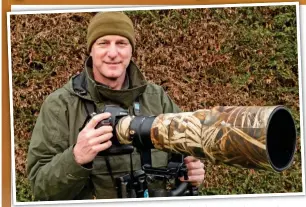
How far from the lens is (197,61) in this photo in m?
2.62

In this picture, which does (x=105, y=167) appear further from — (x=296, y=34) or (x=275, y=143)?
(x=296, y=34)

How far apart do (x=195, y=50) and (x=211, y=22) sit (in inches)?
6.9

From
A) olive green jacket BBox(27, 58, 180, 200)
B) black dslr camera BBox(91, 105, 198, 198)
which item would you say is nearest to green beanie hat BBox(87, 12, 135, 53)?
olive green jacket BBox(27, 58, 180, 200)

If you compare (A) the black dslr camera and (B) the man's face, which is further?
(B) the man's face

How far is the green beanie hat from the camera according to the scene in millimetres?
2291

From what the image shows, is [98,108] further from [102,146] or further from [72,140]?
[102,146]

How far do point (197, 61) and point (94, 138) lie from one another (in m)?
0.87

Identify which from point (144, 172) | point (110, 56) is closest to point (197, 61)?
point (110, 56)

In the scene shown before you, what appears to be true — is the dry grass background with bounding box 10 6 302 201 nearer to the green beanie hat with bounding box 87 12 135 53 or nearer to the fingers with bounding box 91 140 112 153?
the green beanie hat with bounding box 87 12 135 53

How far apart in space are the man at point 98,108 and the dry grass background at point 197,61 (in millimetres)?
131

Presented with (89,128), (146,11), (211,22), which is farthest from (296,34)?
(89,128)

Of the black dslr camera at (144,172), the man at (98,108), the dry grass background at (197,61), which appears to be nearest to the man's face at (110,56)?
the man at (98,108)

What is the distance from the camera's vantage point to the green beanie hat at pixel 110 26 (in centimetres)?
229

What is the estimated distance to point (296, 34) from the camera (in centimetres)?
243
